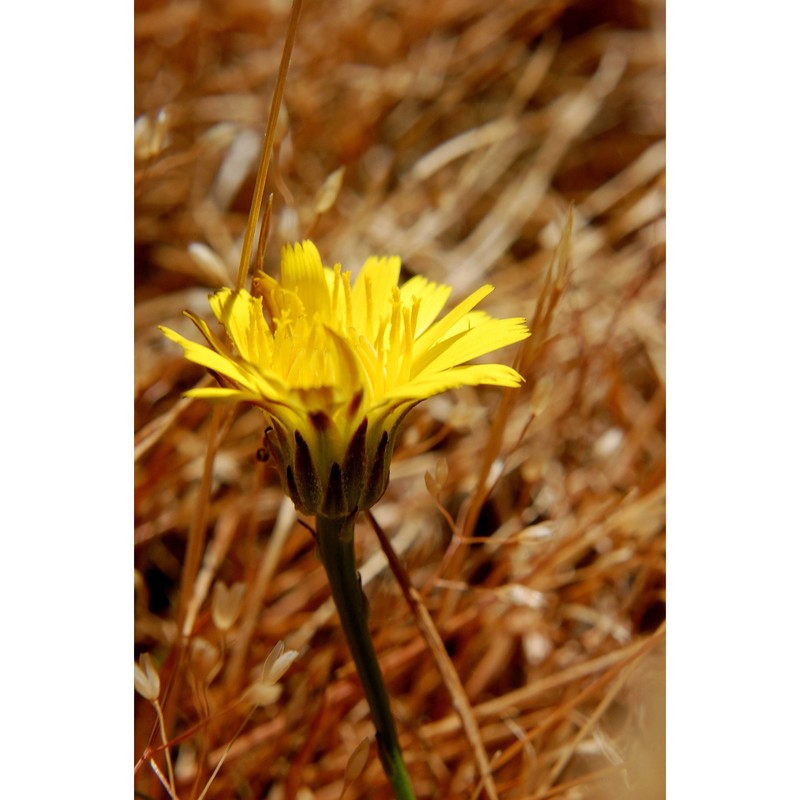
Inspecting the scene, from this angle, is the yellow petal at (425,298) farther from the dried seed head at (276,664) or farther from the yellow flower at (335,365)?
the dried seed head at (276,664)

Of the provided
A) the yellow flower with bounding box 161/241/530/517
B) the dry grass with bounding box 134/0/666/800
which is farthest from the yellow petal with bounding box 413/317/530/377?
the dry grass with bounding box 134/0/666/800

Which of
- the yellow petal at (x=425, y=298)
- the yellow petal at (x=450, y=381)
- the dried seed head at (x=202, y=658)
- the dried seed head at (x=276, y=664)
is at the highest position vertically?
the yellow petal at (x=425, y=298)

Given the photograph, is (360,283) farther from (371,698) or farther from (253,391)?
(371,698)

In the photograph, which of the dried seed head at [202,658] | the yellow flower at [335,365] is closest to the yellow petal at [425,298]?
the yellow flower at [335,365]

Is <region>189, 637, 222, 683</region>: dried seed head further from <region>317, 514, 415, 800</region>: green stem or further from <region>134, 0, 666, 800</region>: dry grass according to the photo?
<region>317, 514, 415, 800</region>: green stem

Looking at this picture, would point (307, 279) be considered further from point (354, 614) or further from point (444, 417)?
point (444, 417)
